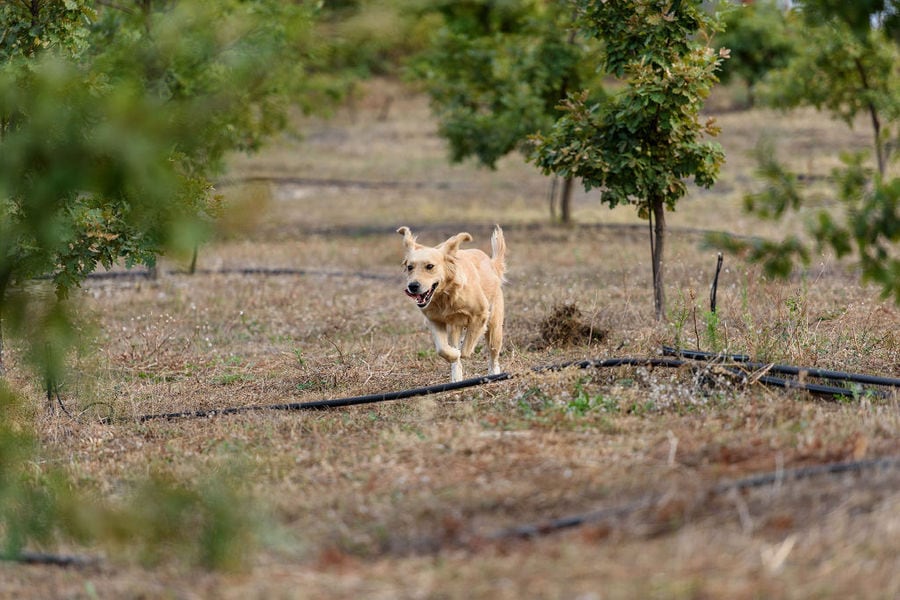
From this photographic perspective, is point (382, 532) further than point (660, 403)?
No

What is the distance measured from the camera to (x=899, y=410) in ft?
22.0

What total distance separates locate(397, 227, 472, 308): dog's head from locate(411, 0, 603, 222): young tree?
10405 mm

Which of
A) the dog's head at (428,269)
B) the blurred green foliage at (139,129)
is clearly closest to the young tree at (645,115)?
the dog's head at (428,269)

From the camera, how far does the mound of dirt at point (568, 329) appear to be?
33.2 ft

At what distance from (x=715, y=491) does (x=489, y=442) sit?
5.62ft

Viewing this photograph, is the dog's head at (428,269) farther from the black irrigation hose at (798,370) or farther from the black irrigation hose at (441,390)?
the black irrigation hose at (798,370)

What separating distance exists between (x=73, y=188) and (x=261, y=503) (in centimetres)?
219

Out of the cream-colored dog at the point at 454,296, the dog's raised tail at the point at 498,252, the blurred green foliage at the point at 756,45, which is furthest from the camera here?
the blurred green foliage at the point at 756,45

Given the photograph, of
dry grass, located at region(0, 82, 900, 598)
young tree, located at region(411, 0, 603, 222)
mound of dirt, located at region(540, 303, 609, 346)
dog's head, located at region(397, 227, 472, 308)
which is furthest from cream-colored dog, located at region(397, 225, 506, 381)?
young tree, located at region(411, 0, 603, 222)

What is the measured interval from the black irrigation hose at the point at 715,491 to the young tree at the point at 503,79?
13.9 m

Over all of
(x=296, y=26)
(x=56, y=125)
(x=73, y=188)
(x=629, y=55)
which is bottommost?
(x=73, y=188)

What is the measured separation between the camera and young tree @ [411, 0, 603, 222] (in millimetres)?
19781

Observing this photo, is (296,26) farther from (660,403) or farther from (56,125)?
(660,403)

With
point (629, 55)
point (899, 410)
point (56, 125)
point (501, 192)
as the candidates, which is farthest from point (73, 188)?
point (501, 192)
